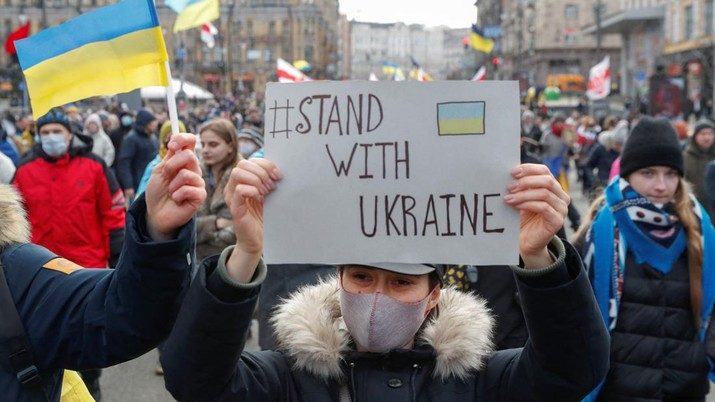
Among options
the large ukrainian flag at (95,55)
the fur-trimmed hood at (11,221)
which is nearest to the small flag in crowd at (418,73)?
the large ukrainian flag at (95,55)

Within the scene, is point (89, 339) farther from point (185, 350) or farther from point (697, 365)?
point (697, 365)

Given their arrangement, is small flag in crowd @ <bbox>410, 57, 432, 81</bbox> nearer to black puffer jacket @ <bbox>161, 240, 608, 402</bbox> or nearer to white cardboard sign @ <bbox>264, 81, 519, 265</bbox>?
black puffer jacket @ <bbox>161, 240, 608, 402</bbox>

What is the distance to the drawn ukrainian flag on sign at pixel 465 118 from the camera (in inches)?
89.3

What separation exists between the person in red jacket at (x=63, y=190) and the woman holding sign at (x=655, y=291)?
3.55 m

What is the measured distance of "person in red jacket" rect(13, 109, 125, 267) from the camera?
6.16 m

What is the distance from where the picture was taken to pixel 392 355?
2473 millimetres

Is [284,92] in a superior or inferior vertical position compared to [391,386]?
superior

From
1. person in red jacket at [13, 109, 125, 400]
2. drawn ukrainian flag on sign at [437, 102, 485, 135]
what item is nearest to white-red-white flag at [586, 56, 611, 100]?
person in red jacket at [13, 109, 125, 400]

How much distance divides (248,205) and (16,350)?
69 centimetres

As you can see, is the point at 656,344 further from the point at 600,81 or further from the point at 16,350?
the point at 600,81

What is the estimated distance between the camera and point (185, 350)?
2.30 m

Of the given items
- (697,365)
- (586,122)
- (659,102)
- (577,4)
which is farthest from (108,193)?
(577,4)

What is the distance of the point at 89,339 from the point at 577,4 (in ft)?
254

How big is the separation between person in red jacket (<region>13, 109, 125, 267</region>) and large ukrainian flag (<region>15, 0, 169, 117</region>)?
11.4 ft
